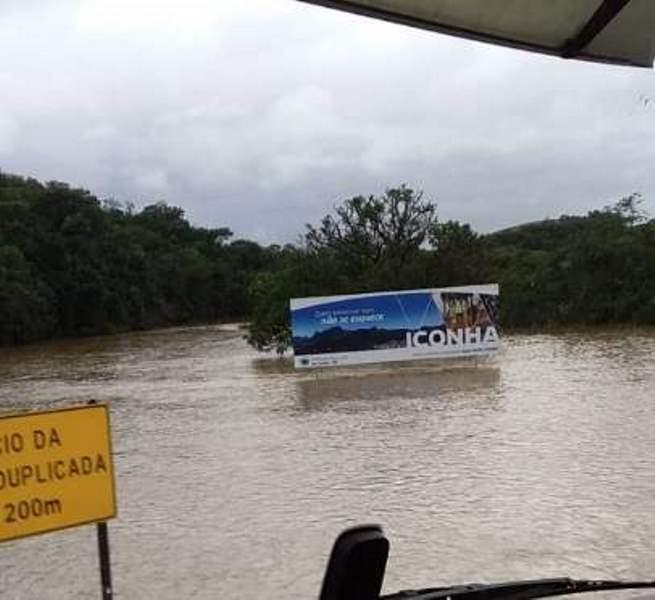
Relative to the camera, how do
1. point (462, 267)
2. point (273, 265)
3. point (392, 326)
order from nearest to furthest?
1. point (392, 326)
2. point (462, 267)
3. point (273, 265)

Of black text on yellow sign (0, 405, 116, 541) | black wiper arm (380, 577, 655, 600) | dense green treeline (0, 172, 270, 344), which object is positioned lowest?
black wiper arm (380, 577, 655, 600)

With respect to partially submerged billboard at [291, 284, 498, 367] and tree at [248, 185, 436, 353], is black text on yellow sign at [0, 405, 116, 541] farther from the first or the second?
tree at [248, 185, 436, 353]

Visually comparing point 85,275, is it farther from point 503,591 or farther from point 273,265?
point 503,591

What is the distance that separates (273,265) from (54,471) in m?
41.6

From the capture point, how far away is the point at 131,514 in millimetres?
9164

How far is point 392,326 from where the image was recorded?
23.6 meters

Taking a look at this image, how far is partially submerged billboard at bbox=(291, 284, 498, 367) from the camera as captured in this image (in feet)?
76.7

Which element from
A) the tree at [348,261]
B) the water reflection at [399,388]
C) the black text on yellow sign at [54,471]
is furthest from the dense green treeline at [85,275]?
the black text on yellow sign at [54,471]

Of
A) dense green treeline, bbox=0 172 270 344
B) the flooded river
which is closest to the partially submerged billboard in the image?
the flooded river

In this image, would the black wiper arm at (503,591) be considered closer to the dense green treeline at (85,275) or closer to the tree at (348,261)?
the tree at (348,261)

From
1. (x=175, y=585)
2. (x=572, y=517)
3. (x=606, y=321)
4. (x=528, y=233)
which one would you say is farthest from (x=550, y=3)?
(x=528, y=233)

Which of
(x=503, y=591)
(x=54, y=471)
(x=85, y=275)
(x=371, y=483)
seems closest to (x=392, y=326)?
(x=371, y=483)

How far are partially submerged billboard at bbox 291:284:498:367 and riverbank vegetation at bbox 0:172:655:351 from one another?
740 centimetres

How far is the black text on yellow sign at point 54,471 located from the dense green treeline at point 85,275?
50.6 meters
